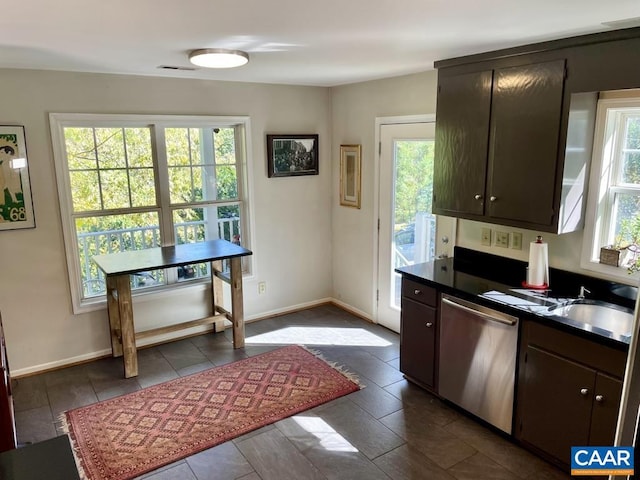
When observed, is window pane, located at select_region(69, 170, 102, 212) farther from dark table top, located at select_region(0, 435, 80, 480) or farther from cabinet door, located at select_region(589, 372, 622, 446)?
cabinet door, located at select_region(589, 372, 622, 446)

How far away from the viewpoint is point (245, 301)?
4.57 m

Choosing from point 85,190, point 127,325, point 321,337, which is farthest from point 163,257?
point 321,337

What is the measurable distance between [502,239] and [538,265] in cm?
44

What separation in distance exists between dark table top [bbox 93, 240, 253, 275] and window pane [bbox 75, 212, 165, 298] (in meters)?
0.18

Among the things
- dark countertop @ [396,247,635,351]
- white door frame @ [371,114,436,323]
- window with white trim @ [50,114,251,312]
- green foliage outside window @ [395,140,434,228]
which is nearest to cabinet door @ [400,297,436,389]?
dark countertop @ [396,247,635,351]

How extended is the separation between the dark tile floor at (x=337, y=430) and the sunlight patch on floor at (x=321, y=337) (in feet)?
0.15

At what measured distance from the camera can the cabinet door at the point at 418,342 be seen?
3.14 m

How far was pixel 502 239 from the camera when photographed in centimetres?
321

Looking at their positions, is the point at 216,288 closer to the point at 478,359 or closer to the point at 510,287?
the point at 478,359

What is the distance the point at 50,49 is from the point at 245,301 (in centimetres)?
269

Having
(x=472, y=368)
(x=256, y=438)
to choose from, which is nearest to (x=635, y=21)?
(x=472, y=368)

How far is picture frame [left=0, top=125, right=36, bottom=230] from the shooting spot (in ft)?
10.8

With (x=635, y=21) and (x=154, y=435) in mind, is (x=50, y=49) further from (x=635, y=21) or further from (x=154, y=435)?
(x=635, y=21)

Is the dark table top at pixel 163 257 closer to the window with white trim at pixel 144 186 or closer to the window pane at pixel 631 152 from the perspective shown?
the window with white trim at pixel 144 186
